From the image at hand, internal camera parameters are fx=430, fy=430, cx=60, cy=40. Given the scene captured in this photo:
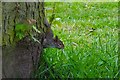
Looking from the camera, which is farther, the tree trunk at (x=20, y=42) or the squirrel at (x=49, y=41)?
the squirrel at (x=49, y=41)

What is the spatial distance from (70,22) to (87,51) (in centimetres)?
252

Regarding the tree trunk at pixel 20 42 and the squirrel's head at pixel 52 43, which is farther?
the squirrel's head at pixel 52 43

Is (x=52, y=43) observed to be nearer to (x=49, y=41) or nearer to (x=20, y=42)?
(x=49, y=41)

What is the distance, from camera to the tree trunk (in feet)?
11.1

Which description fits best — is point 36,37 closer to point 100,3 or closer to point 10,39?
point 10,39

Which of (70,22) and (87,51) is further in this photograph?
(70,22)

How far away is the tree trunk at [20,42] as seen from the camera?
3379 mm

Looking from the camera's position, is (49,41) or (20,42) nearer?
(20,42)

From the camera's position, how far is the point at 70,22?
22.2ft

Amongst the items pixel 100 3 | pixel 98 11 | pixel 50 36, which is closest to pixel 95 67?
pixel 50 36

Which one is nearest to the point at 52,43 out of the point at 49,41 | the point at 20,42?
the point at 49,41

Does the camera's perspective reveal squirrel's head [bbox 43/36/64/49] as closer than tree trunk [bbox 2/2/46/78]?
No

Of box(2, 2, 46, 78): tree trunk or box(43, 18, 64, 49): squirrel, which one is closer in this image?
box(2, 2, 46, 78): tree trunk

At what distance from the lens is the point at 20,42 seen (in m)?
3.50
